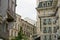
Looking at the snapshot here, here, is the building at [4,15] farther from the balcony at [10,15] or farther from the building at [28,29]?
the building at [28,29]

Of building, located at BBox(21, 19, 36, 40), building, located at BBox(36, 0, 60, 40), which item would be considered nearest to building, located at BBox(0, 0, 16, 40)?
building, located at BBox(36, 0, 60, 40)

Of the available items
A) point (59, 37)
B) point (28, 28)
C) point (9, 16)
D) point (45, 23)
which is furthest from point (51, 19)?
point (9, 16)

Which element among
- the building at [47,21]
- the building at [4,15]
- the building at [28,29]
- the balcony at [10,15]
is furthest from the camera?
the building at [28,29]

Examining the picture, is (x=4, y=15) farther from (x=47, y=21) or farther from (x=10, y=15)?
(x=47, y=21)

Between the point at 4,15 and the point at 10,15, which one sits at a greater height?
the point at 4,15

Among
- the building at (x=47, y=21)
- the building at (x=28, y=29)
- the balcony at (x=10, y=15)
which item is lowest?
the building at (x=28, y=29)

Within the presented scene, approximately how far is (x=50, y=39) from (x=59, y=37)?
1620 centimetres

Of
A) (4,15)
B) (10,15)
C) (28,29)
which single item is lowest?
(28,29)

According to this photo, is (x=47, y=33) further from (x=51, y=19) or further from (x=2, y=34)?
(x=2, y=34)

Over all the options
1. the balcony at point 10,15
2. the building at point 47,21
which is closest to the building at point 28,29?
the building at point 47,21

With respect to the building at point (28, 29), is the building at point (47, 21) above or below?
above

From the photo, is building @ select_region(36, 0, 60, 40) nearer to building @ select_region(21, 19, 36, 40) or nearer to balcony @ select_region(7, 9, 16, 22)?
building @ select_region(21, 19, 36, 40)

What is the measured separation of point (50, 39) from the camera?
2352 inches

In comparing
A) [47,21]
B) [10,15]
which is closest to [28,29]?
[47,21]
